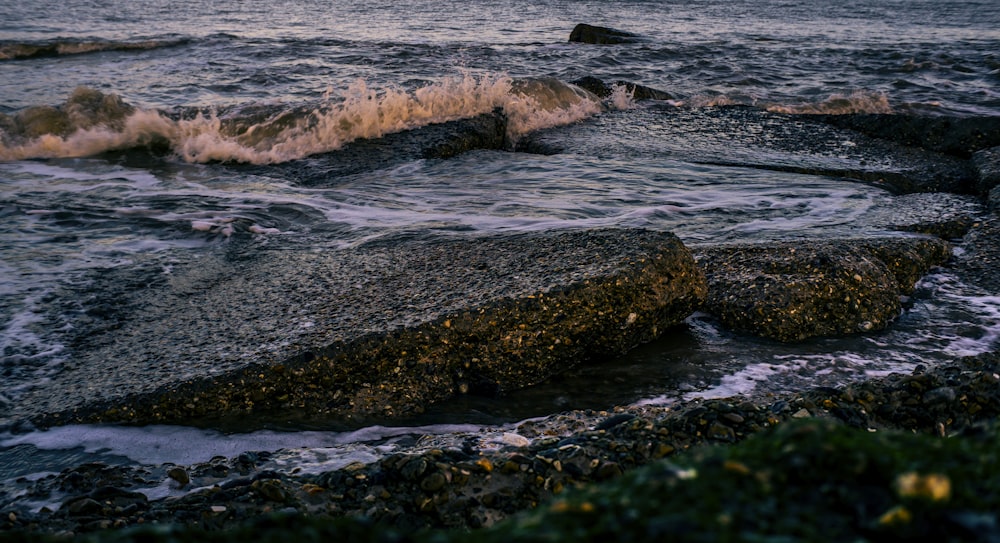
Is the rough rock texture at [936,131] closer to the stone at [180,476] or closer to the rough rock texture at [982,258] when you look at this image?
the rough rock texture at [982,258]

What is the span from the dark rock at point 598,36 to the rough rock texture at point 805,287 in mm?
13721

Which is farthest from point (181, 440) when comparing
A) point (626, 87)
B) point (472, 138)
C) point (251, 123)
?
point (626, 87)

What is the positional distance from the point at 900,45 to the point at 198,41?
14102 millimetres

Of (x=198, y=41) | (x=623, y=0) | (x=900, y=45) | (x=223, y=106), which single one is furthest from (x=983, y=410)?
(x=623, y=0)

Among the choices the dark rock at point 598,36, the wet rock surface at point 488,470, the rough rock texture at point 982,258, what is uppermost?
the dark rock at point 598,36

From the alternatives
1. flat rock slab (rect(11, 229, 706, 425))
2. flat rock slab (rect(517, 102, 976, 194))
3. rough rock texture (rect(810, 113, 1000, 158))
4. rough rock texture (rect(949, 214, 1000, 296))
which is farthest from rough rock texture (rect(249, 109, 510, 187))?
rough rock texture (rect(949, 214, 1000, 296))

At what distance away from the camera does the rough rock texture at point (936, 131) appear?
716 cm

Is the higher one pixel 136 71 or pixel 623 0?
pixel 623 0

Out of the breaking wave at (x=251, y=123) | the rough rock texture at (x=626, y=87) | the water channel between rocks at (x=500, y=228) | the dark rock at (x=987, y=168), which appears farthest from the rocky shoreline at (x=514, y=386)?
the rough rock texture at (x=626, y=87)

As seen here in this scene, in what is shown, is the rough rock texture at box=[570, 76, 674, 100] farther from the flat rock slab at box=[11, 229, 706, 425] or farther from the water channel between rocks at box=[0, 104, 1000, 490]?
the flat rock slab at box=[11, 229, 706, 425]

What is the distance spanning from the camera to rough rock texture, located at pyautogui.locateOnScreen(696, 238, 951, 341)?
353 cm

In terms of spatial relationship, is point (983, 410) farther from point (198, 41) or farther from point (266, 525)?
point (198, 41)

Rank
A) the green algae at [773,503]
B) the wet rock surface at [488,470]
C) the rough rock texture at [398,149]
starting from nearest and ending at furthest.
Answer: the green algae at [773,503] → the wet rock surface at [488,470] → the rough rock texture at [398,149]

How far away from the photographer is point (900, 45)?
15.1 metres
